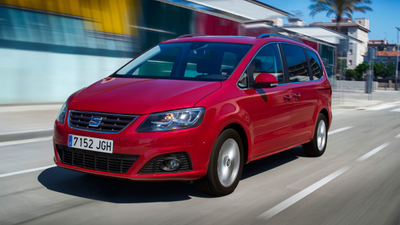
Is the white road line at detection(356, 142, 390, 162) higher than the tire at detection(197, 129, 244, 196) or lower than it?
lower

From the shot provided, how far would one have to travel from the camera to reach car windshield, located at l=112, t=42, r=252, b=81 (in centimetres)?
501

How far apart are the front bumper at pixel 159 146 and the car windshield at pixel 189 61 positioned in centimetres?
88

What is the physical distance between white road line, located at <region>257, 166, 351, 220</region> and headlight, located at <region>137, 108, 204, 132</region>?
1.03m

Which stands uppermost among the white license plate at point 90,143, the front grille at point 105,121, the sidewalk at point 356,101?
the front grille at point 105,121

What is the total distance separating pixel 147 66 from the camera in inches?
217

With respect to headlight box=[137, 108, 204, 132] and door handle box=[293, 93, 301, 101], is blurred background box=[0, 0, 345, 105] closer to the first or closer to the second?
door handle box=[293, 93, 301, 101]

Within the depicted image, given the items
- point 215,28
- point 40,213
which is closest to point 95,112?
point 40,213

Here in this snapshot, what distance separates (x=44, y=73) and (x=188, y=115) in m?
12.0

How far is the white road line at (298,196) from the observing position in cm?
413

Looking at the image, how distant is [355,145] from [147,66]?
4819mm

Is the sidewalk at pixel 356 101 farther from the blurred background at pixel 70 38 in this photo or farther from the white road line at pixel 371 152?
the white road line at pixel 371 152

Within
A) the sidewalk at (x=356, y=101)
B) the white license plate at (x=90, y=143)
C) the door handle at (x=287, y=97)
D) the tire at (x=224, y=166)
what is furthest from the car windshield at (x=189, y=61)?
the sidewalk at (x=356, y=101)

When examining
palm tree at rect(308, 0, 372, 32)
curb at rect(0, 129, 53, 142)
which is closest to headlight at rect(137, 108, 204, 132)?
curb at rect(0, 129, 53, 142)

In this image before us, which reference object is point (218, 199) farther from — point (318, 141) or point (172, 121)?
point (318, 141)
